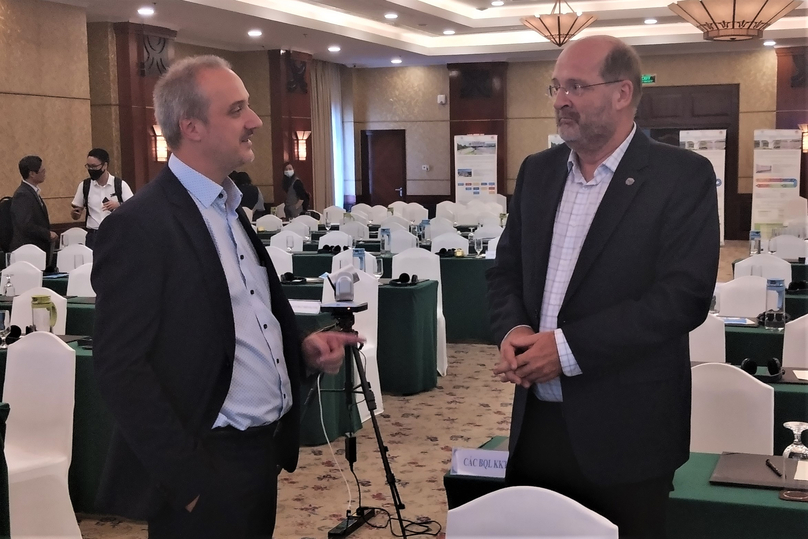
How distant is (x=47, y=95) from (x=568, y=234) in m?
11.6

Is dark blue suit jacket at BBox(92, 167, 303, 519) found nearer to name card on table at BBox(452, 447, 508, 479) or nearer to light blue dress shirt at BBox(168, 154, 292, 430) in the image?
light blue dress shirt at BBox(168, 154, 292, 430)

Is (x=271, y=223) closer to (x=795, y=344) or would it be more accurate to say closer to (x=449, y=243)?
(x=449, y=243)

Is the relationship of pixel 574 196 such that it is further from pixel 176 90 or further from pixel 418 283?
pixel 418 283

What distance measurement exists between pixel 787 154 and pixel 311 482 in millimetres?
14219

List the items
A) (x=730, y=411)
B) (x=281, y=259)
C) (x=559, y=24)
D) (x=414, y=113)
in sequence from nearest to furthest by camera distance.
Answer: (x=730, y=411) → (x=281, y=259) → (x=559, y=24) → (x=414, y=113)

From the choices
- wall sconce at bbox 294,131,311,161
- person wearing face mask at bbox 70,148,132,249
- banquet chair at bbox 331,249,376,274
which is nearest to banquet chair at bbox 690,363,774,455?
banquet chair at bbox 331,249,376,274

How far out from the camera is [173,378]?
2055 mm

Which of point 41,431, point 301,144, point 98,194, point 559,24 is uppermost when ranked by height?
point 559,24

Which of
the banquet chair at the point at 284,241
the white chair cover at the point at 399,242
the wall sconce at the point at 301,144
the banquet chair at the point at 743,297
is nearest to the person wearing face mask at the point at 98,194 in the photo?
the banquet chair at the point at 284,241

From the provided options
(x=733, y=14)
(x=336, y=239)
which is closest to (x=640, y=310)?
(x=336, y=239)

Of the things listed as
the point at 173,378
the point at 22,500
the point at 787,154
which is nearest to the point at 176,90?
the point at 173,378

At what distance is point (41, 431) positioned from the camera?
3959 mm

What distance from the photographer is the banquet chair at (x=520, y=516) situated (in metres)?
1.97

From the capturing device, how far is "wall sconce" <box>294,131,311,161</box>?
18500mm
